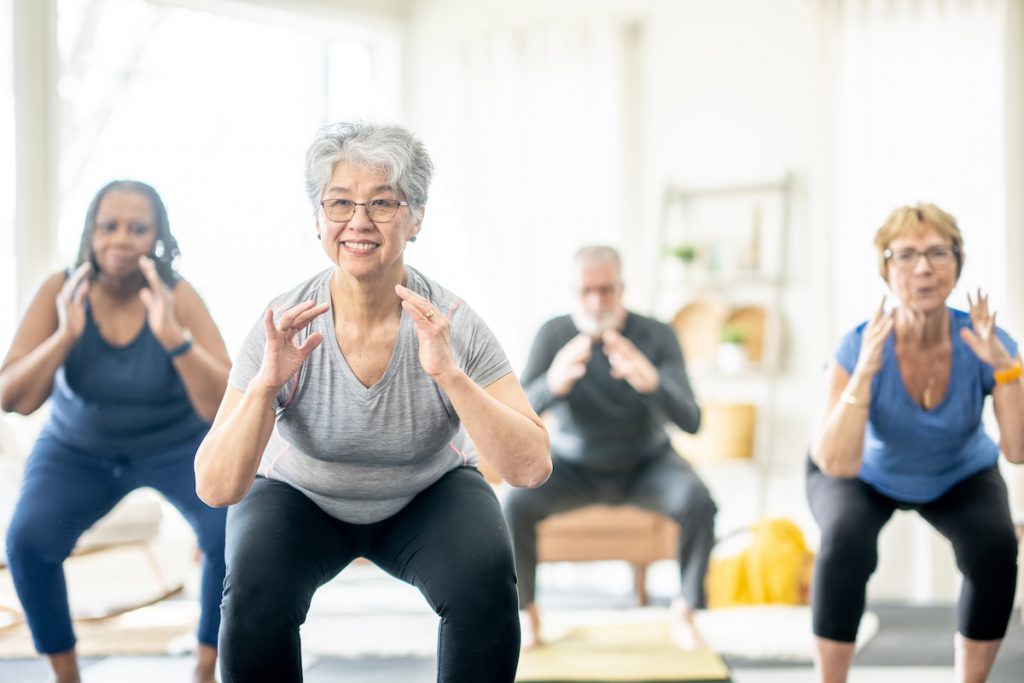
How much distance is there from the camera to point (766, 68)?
14.4ft

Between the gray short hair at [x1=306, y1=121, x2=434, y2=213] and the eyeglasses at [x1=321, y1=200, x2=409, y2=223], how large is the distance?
34 millimetres

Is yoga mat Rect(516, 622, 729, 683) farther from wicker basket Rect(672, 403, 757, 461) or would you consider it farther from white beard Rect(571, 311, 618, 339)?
wicker basket Rect(672, 403, 757, 461)

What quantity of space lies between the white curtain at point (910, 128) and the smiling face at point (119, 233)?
8.72ft

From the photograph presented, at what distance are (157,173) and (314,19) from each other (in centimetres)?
95

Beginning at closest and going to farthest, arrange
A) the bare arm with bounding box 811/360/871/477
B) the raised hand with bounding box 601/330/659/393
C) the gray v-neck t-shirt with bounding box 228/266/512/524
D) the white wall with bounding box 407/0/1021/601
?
the gray v-neck t-shirt with bounding box 228/266/512/524, the bare arm with bounding box 811/360/871/477, the raised hand with bounding box 601/330/659/393, the white wall with bounding box 407/0/1021/601

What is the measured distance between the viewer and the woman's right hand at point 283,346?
1680mm

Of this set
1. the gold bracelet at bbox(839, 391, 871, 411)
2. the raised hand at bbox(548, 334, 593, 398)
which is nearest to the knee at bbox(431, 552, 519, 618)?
the gold bracelet at bbox(839, 391, 871, 411)

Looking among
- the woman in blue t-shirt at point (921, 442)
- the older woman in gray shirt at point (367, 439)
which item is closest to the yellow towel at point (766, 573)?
the woman in blue t-shirt at point (921, 442)

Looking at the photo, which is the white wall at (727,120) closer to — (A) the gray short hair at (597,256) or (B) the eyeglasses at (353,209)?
(A) the gray short hair at (597,256)

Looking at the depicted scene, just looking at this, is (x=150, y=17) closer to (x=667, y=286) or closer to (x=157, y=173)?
(x=157, y=173)

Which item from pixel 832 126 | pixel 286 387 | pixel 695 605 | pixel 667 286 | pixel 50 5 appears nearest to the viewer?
pixel 286 387

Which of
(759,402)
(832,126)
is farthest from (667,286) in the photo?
(832,126)

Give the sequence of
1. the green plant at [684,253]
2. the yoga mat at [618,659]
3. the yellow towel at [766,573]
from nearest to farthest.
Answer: the yoga mat at [618,659]
the yellow towel at [766,573]
the green plant at [684,253]

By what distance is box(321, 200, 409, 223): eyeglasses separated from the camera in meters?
1.77
